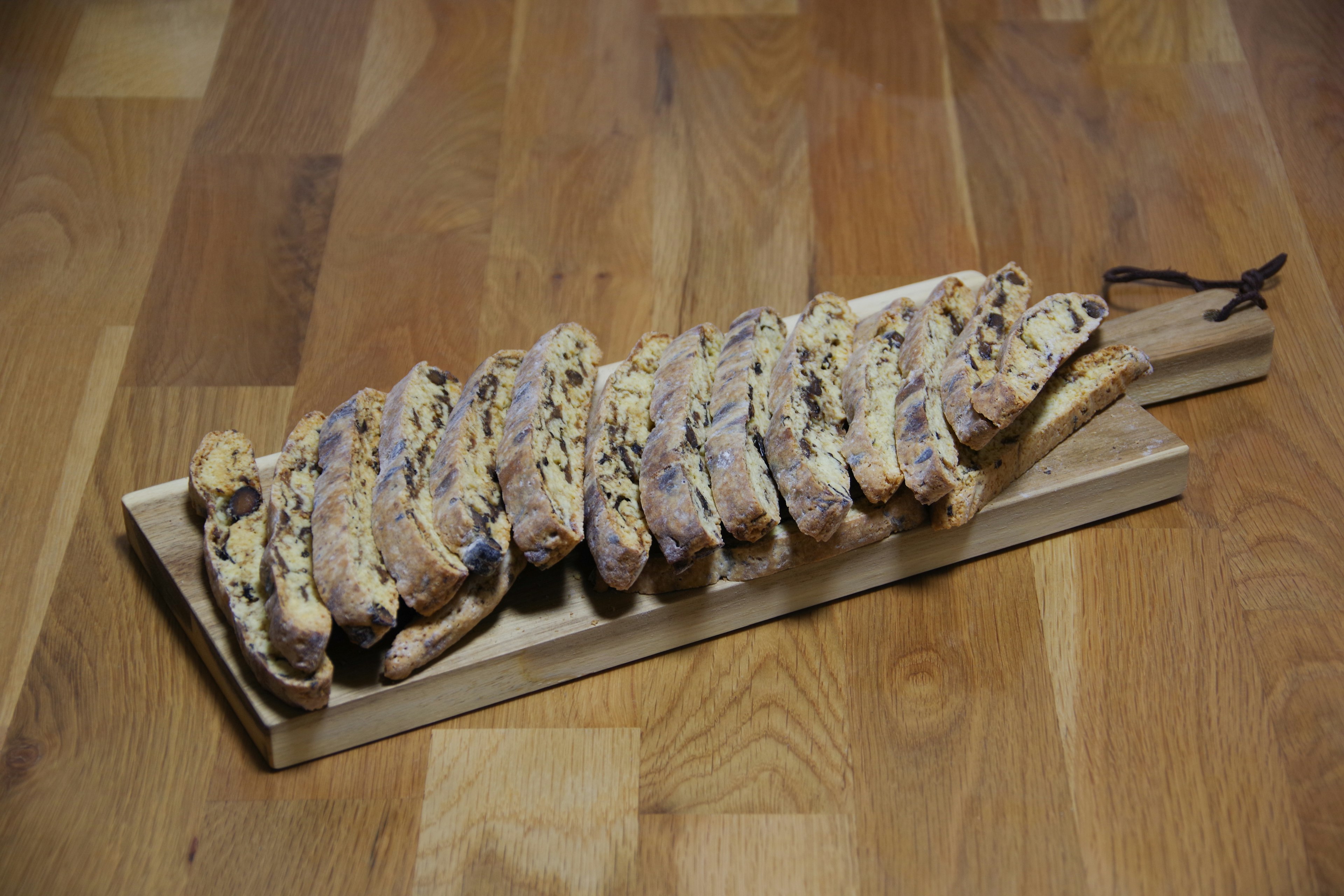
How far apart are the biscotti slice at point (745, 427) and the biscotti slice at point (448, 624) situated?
48cm

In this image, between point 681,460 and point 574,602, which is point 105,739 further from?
point 681,460

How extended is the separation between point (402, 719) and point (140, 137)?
259cm

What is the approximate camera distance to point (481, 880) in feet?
7.53

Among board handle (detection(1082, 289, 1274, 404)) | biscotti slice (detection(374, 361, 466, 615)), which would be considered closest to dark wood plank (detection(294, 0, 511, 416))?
biscotti slice (detection(374, 361, 466, 615))

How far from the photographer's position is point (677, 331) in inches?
135

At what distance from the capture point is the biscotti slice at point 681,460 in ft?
7.73

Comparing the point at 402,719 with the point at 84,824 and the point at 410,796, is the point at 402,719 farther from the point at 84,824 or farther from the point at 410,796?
the point at 84,824

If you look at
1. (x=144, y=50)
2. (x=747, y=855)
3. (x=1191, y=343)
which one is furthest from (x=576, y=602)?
(x=144, y=50)

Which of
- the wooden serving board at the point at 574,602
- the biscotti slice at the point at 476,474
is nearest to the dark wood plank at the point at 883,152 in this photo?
the wooden serving board at the point at 574,602

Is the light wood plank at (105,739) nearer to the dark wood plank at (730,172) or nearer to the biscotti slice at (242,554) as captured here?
the biscotti slice at (242,554)

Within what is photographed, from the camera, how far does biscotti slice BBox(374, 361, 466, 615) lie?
2.27 meters

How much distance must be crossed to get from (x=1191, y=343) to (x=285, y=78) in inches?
126

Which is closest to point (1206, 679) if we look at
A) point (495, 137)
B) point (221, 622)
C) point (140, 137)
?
point (221, 622)

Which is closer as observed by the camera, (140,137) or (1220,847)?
(1220,847)
